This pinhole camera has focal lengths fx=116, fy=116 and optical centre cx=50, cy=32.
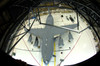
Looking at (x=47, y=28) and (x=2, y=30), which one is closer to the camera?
(x=2, y=30)

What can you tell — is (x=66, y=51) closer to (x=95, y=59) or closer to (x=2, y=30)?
(x=95, y=59)

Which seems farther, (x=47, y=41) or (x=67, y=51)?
(x=67, y=51)

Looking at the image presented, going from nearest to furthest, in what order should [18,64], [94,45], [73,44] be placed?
[18,64] < [94,45] < [73,44]

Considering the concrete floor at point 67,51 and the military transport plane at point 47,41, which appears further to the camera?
the concrete floor at point 67,51

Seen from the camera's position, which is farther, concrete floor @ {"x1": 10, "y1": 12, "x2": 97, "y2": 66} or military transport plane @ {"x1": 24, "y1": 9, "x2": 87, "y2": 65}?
concrete floor @ {"x1": 10, "y1": 12, "x2": 97, "y2": 66}

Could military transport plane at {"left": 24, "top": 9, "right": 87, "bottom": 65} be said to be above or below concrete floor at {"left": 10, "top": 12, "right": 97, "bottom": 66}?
above

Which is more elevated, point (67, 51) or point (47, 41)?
point (47, 41)

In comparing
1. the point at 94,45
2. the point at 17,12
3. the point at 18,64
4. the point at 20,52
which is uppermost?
the point at 18,64

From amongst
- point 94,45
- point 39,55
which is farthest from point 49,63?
point 94,45

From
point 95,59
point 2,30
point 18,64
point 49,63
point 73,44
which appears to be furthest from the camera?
point 73,44

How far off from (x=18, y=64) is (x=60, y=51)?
10.2m

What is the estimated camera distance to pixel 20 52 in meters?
18.8

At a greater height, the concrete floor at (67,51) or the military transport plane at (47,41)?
the military transport plane at (47,41)

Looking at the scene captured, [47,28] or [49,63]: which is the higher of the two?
[47,28]
